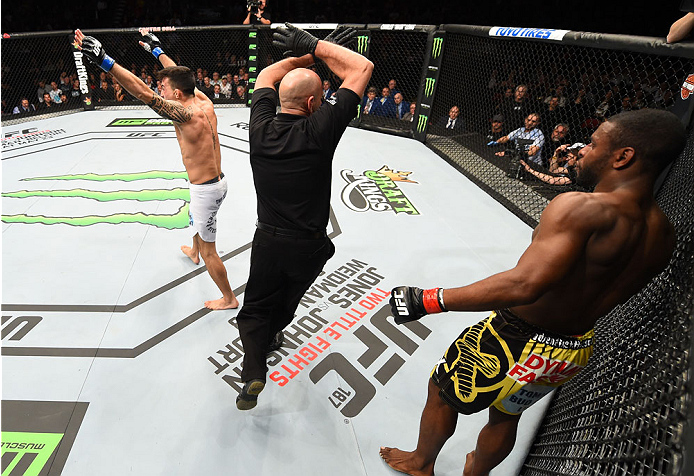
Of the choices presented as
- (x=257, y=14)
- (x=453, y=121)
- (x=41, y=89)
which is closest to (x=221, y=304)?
(x=453, y=121)

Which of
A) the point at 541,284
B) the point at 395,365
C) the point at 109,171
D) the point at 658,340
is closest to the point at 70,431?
the point at 395,365

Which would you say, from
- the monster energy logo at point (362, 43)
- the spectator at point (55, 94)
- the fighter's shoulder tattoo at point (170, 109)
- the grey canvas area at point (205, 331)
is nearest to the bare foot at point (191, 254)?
the grey canvas area at point (205, 331)

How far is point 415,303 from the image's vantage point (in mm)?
1259

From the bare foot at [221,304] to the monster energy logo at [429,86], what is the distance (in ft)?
14.4

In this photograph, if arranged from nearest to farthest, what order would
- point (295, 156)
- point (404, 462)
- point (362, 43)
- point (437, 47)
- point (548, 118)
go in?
point (295, 156)
point (404, 462)
point (548, 118)
point (437, 47)
point (362, 43)

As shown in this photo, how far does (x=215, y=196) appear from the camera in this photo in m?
2.55

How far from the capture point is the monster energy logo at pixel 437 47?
5375 millimetres

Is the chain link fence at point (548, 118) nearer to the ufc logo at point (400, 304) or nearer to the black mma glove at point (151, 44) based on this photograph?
the ufc logo at point (400, 304)

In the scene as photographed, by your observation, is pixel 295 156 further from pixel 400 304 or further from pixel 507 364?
pixel 507 364

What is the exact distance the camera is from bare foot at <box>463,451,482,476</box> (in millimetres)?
1666

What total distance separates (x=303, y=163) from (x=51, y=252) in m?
2.60

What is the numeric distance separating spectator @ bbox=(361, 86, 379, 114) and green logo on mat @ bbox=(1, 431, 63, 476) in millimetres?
5995

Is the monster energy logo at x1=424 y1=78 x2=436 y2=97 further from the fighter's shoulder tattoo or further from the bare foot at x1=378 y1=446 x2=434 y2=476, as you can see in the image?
the bare foot at x1=378 y1=446 x2=434 y2=476

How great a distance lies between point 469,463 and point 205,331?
1592mm
